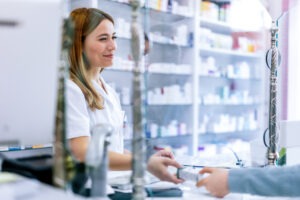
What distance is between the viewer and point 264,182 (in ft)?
3.29

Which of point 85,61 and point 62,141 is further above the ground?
point 85,61

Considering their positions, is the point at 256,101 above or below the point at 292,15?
below

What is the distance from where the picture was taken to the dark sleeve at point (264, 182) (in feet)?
3.29

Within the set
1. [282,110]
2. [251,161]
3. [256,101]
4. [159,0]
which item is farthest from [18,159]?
[256,101]

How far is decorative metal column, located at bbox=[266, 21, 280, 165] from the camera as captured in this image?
1464 millimetres

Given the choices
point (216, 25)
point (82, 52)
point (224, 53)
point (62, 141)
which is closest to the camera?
point (62, 141)

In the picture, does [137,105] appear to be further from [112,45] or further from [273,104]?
[273,104]

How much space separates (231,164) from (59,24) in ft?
3.07

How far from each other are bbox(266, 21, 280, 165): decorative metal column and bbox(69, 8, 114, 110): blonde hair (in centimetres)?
73

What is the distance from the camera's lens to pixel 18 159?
87 cm

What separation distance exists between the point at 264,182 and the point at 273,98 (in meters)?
0.59

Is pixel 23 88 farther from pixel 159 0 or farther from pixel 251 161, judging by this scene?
pixel 159 0

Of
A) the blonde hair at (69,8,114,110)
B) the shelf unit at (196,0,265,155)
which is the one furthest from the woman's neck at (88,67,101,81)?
the shelf unit at (196,0,265,155)

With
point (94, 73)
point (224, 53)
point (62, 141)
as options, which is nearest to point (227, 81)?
point (224, 53)
